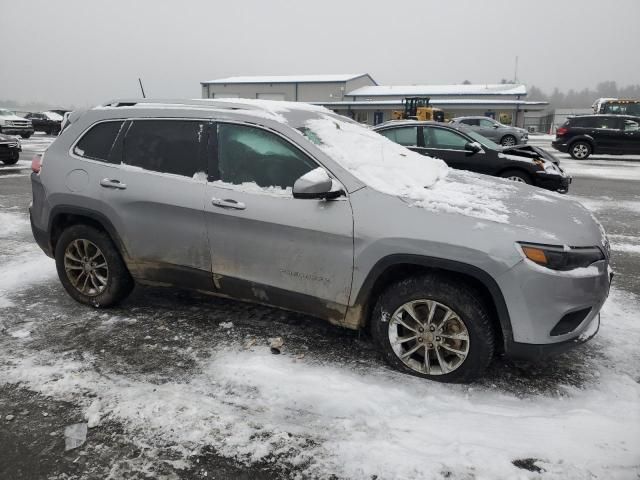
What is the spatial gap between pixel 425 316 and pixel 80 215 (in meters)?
2.94

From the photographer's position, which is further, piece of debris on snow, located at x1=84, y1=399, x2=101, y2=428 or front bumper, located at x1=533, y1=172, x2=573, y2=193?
front bumper, located at x1=533, y1=172, x2=573, y2=193

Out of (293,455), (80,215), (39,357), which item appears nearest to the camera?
(293,455)

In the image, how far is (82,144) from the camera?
4062 millimetres

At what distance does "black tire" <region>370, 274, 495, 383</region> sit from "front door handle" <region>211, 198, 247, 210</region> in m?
1.16

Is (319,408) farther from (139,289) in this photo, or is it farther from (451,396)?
(139,289)

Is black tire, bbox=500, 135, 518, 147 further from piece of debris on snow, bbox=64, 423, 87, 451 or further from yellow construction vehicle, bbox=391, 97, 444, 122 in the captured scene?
piece of debris on snow, bbox=64, 423, 87, 451

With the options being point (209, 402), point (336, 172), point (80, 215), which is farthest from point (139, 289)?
point (336, 172)

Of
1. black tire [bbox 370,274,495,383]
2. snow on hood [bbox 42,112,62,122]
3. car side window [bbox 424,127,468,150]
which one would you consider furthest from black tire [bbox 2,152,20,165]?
snow on hood [bbox 42,112,62,122]

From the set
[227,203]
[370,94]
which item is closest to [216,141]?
[227,203]

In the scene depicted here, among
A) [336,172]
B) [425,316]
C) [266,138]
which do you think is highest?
[266,138]

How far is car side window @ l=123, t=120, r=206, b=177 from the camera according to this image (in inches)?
142

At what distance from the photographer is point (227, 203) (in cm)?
340

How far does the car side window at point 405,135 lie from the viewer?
30.8 feet

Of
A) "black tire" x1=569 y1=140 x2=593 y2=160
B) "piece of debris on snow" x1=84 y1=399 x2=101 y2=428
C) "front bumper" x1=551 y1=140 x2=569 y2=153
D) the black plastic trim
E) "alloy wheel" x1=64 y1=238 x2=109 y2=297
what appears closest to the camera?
"piece of debris on snow" x1=84 y1=399 x2=101 y2=428
